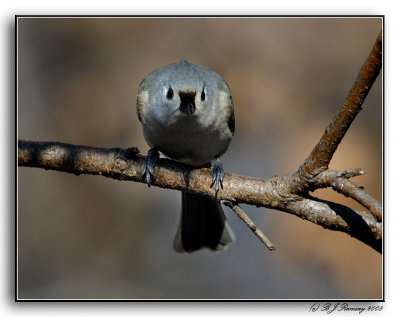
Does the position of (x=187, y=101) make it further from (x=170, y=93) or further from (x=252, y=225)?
(x=252, y=225)

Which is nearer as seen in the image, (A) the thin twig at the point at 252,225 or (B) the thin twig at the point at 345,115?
(B) the thin twig at the point at 345,115

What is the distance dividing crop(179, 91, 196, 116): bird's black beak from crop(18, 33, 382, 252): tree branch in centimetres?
25

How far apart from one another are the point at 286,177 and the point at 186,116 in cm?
57

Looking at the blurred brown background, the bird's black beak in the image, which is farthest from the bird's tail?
the bird's black beak

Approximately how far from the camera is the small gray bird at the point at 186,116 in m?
2.06

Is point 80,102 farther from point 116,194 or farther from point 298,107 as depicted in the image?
point 298,107

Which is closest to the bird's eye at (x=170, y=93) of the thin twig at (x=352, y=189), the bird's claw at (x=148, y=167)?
the bird's claw at (x=148, y=167)

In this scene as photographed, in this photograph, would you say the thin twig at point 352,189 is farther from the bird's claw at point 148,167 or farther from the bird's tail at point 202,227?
the bird's tail at point 202,227

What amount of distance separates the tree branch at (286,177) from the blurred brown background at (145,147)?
48 cm

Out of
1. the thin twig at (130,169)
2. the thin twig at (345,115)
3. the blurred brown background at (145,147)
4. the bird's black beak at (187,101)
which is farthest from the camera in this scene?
the blurred brown background at (145,147)

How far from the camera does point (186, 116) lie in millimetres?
2098

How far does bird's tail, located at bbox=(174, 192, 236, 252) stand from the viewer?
8.57 ft

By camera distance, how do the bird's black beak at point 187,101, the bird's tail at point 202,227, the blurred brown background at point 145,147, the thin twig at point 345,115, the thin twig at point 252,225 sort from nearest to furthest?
the thin twig at point 345,115 → the thin twig at point 252,225 → the bird's black beak at point 187,101 → the blurred brown background at point 145,147 → the bird's tail at point 202,227
